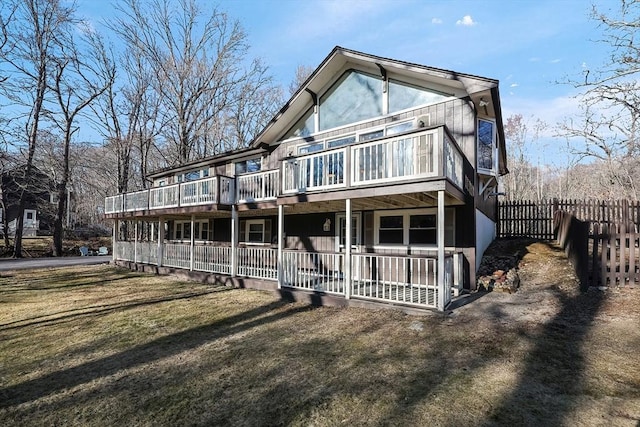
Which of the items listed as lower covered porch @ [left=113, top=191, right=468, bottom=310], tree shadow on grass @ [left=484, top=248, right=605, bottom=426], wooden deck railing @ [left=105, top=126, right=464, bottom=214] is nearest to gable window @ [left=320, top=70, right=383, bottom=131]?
wooden deck railing @ [left=105, top=126, right=464, bottom=214]

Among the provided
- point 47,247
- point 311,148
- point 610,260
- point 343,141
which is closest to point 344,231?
point 343,141

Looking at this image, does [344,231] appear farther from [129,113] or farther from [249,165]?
[129,113]

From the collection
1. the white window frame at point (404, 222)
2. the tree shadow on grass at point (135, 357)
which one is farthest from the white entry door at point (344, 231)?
A: the tree shadow on grass at point (135, 357)

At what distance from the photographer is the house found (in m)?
7.81

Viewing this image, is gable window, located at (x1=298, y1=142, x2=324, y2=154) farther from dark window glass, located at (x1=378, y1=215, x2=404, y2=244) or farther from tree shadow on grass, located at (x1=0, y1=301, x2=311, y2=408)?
tree shadow on grass, located at (x1=0, y1=301, x2=311, y2=408)

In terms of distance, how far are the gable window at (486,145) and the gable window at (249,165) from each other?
8972mm

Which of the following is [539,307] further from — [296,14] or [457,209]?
[296,14]

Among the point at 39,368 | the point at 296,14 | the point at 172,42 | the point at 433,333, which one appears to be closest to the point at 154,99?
the point at 172,42

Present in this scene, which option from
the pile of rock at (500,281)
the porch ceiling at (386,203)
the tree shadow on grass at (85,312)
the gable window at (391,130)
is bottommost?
the tree shadow on grass at (85,312)

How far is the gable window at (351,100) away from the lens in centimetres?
1114

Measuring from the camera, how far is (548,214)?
53.3 ft

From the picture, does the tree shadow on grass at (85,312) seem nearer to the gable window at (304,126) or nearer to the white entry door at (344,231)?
the white entry door at (344,231)

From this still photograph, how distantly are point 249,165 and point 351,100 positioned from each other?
6.03 meters

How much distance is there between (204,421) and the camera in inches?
142
